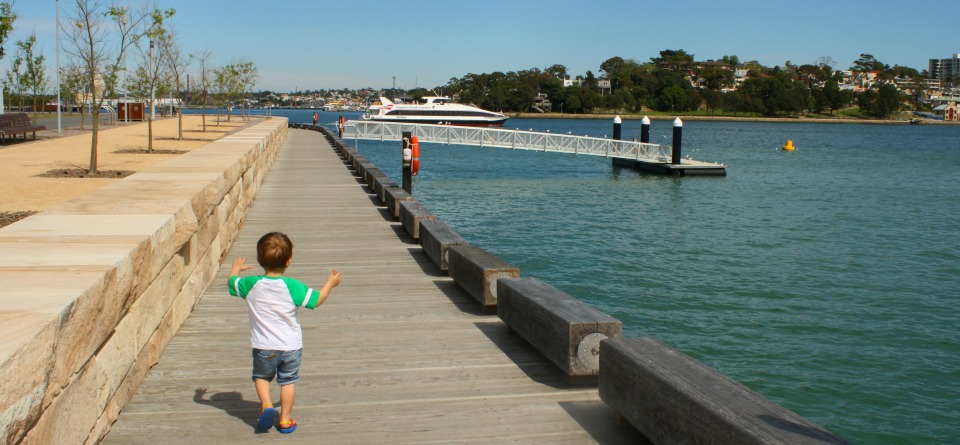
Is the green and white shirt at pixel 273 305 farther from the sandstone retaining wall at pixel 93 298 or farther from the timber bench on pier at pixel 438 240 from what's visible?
the timber bench on pier at pixel 438 240

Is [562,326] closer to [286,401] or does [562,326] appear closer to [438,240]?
[286,401]

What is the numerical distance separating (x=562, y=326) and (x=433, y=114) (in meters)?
99.7

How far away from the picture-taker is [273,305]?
514cm

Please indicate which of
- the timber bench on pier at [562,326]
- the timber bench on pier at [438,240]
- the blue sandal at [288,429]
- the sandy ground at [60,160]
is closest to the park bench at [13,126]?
the sandy ground at [60,160]

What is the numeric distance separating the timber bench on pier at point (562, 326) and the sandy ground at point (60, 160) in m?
11.5

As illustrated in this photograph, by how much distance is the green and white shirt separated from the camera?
5125 millimetres

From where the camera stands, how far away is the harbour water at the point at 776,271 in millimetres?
11906

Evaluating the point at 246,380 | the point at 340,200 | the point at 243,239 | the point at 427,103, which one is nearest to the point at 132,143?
the point at 340,200

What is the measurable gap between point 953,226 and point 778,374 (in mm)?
21382

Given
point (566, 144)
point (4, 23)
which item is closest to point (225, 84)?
point (566, 144)

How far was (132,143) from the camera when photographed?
124ft

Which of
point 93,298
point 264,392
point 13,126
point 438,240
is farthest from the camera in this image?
point 13,126

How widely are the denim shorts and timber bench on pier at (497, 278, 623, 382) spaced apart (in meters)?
1.69

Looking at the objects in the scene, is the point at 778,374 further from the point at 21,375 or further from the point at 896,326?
the point at 21,375
